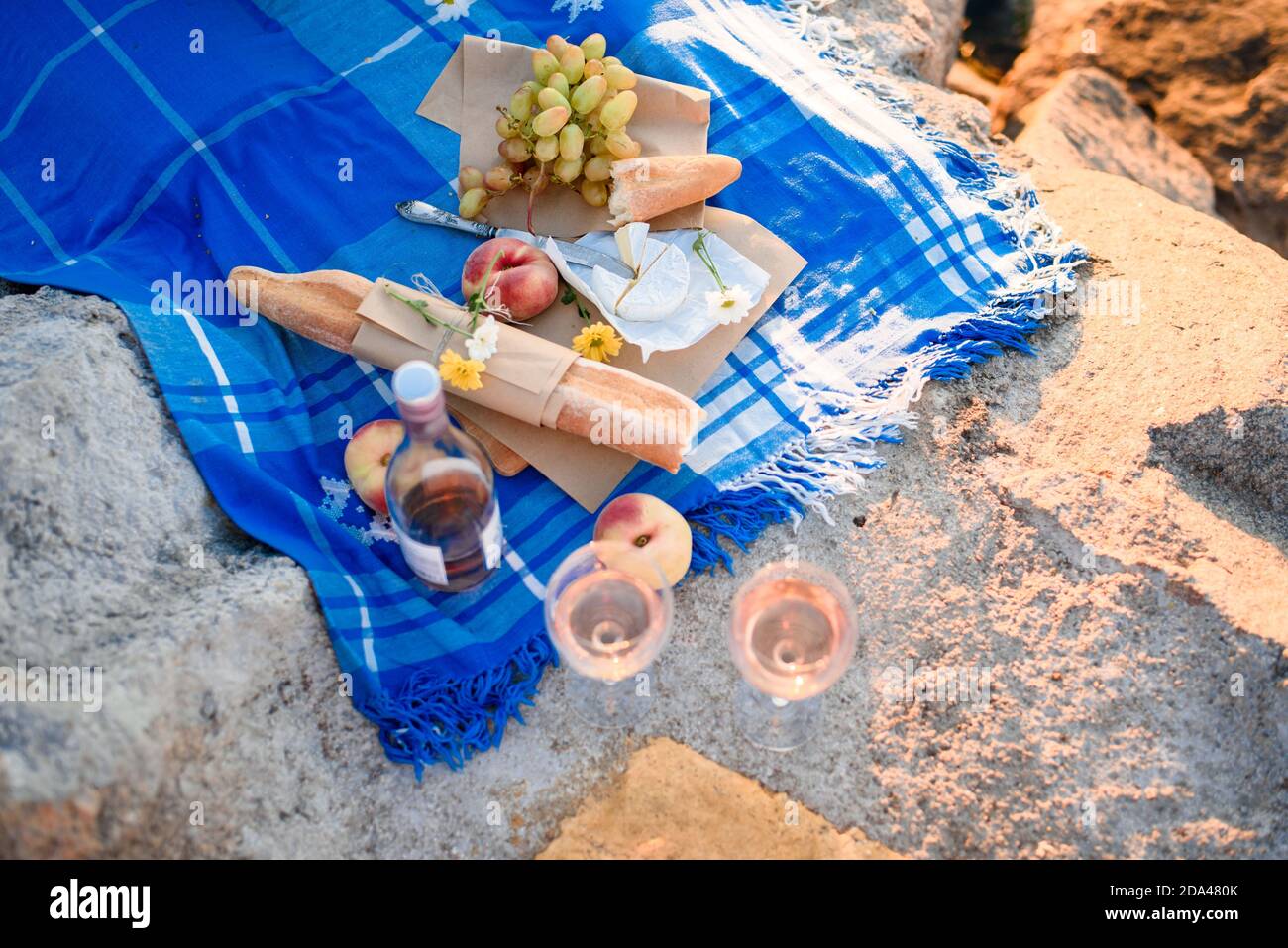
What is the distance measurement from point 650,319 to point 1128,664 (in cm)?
132

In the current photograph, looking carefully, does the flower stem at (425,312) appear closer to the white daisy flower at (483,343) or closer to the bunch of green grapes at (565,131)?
the white daisy flower at (483,343)

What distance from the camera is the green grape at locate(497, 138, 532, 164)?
2475mm

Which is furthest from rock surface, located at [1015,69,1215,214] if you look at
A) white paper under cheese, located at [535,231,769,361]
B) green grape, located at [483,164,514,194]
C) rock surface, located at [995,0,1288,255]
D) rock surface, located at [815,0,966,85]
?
green grape, located at [483,164,514,194]

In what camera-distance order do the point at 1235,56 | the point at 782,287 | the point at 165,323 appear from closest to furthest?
the point at 165,323
the point at 782,287
the point at 1235,56

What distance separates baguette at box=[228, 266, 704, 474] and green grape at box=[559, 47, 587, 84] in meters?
0.80

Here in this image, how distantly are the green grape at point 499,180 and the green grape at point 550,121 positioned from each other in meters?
0.15

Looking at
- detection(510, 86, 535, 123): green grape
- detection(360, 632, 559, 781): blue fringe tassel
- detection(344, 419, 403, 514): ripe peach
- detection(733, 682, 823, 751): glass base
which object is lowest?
detection(360, 632, 559, 781): blue fringe tassel

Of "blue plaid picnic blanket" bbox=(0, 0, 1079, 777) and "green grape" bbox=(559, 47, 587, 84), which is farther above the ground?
"green grape" bbox=(559, 47, 587, 84)

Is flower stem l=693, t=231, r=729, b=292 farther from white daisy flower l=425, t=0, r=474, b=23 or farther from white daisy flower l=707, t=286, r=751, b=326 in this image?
white daisy flower l=425, t=0, r=474, b=23

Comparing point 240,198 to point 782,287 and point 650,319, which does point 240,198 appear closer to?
point 650,319

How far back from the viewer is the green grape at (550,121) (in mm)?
2367

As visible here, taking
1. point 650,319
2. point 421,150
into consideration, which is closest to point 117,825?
point 650,319

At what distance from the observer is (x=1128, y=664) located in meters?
A: 1.96

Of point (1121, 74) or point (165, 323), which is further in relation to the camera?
point (1121, 74)
